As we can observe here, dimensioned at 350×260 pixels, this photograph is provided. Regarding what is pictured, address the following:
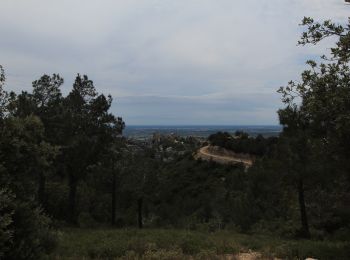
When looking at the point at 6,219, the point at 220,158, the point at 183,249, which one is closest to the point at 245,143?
the point at 220,158

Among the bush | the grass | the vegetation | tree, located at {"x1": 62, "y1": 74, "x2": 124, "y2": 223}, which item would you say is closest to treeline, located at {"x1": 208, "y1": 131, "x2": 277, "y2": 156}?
the vegetation

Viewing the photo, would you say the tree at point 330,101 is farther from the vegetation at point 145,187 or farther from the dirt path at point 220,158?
the dirt path at point 220,158

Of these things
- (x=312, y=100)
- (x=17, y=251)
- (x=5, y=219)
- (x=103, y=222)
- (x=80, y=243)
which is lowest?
(x=103, y=222)

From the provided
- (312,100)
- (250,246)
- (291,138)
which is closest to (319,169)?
(291,138)

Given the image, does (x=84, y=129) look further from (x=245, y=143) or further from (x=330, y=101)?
(x=245, y=143)

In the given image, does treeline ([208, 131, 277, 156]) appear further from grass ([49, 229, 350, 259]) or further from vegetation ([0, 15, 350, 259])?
grass ([49, 229, 350, 259])

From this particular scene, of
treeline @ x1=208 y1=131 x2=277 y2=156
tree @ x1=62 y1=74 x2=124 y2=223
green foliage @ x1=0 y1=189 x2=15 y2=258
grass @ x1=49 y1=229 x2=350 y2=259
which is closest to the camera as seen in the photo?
green foliage @ x1=0 y1=189 x2=15 y2=258

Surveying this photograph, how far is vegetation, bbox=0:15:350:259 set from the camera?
8.37 m

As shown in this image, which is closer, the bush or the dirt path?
the bush

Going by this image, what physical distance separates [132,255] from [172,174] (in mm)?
48898

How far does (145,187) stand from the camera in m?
30.1

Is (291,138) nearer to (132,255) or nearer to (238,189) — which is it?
(132,255)

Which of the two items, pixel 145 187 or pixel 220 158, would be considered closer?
pixel 145 187

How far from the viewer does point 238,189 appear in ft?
126
